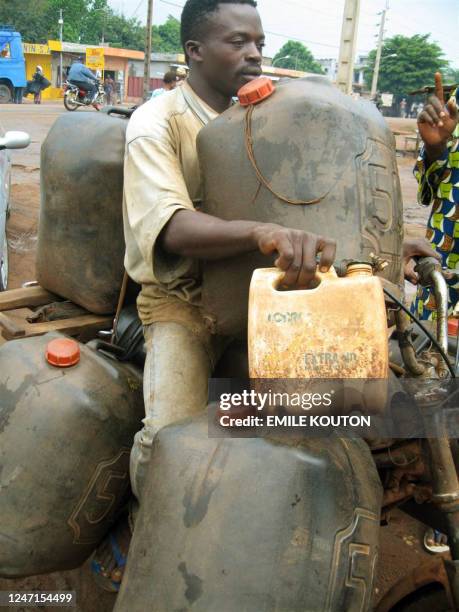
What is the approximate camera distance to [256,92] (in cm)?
151

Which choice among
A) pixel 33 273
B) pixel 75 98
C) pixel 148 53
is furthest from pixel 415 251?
pixel 75 98

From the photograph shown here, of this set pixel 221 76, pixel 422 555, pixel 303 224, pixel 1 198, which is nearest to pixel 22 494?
pixel 303 224

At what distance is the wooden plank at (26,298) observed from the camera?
2514 mm

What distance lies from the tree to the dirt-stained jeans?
8540 centimetres

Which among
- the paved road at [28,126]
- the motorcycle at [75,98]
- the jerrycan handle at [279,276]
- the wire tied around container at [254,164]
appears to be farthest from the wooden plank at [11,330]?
the motorcycle at [75,98]

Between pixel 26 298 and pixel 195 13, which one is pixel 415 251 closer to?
pixel 195 13

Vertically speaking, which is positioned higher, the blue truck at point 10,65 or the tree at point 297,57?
the tree at point 297,57

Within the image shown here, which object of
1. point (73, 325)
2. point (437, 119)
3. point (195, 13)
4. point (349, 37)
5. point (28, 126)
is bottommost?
point (28, 126)

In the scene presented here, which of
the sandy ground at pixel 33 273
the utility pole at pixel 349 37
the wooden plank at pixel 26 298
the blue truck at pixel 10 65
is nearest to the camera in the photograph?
the sandy ground at pixel 33 273

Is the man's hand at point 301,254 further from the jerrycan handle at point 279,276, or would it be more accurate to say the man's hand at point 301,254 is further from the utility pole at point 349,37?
the utility pole at point 349,37

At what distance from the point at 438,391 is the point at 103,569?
1.18 m

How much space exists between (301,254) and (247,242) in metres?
0.19

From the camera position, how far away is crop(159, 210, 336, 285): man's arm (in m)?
1.25

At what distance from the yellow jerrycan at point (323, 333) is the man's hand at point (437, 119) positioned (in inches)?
55.7
